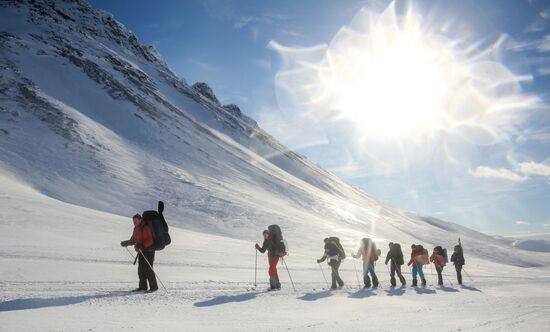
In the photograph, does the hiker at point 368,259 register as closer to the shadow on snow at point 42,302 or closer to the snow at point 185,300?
the snow at point 185,300

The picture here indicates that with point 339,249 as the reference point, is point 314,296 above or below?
below

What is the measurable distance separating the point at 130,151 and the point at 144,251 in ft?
125

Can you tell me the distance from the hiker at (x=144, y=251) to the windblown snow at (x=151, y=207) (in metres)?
0.68

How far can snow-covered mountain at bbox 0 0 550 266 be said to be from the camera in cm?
3359

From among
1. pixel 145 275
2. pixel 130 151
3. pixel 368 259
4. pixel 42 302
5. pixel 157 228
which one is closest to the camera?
pixel 42 302

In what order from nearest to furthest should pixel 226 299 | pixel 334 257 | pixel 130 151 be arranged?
pixel 226 299 → pixel 334 257 → pixel 130 151

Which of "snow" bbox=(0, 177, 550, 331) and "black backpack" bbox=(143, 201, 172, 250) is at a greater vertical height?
"black backpack" bbox=(143, 201, 172, 250)

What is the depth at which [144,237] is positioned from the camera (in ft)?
33.6

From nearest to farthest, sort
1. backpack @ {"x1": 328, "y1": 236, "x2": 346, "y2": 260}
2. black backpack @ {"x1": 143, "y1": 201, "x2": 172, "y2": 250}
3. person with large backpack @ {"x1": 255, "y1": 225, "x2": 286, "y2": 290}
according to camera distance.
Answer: black backpack @ {"x1": 143, "y1": 201, "x2": 172, "y2": 250} < person with large backpack @ {"x1": 255, "y1": 225, "x2": 286, "y2": 290} < backpack @ {"x1": 328, "y1": 236, "x2": 346, "y2": 260}

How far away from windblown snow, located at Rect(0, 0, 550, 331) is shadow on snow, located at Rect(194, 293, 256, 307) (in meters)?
0.06

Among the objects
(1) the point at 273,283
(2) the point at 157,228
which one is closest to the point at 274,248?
(1) the point at 273,283

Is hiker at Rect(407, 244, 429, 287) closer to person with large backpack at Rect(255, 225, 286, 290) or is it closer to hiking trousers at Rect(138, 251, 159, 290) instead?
person with large backpack at Rect(255, 225, 286, 290)

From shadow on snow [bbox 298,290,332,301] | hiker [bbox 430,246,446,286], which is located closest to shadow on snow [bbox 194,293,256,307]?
shadow on snow [bbox 298,290,332,301]

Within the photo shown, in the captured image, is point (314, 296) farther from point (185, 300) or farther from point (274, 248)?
point (185, 300)
